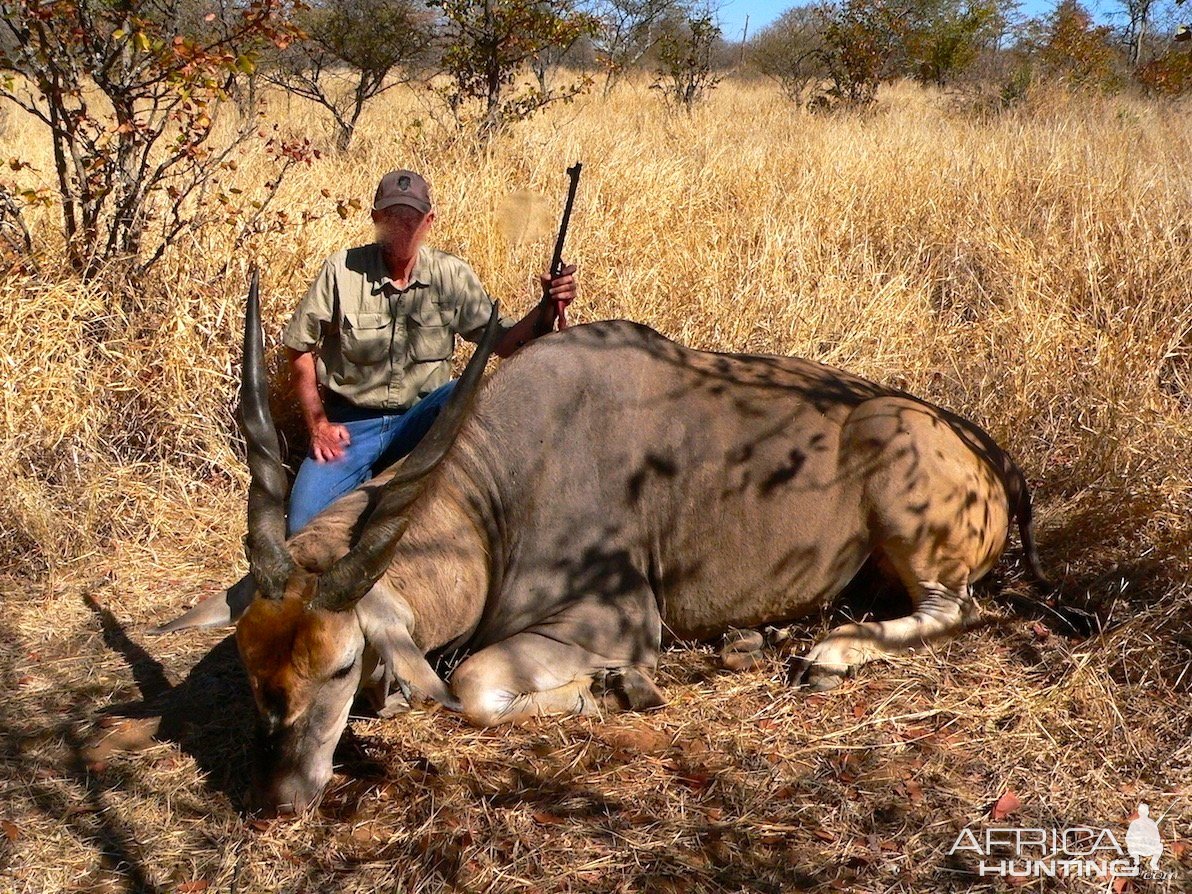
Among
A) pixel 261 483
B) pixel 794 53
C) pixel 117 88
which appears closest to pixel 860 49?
pixel 794 53

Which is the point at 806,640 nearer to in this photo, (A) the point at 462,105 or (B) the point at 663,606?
(B) the point at 663,606

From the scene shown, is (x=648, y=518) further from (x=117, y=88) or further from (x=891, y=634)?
(x=117, y=88)

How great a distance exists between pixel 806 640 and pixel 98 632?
2.75m

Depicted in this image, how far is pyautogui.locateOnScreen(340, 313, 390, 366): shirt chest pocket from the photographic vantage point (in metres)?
4.98

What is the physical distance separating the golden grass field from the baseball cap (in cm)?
141

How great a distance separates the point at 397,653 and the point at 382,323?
6.85 ft

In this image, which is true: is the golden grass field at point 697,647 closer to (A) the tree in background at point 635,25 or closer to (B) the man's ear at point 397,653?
(B) the man's ear at point 397,653

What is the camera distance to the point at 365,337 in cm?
500

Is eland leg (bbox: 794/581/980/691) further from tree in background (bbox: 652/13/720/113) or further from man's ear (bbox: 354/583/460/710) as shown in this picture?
tree in background (bbox: 652/13/720/113)

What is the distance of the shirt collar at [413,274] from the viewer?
5035 mm

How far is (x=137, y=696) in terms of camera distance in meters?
4.02

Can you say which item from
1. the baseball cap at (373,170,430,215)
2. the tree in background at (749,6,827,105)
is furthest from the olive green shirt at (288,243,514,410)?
the tree in background at (749,6,827,105)

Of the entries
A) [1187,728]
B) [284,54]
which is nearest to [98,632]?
[1187,728]

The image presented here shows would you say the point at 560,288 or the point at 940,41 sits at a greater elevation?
the point at 940,41
